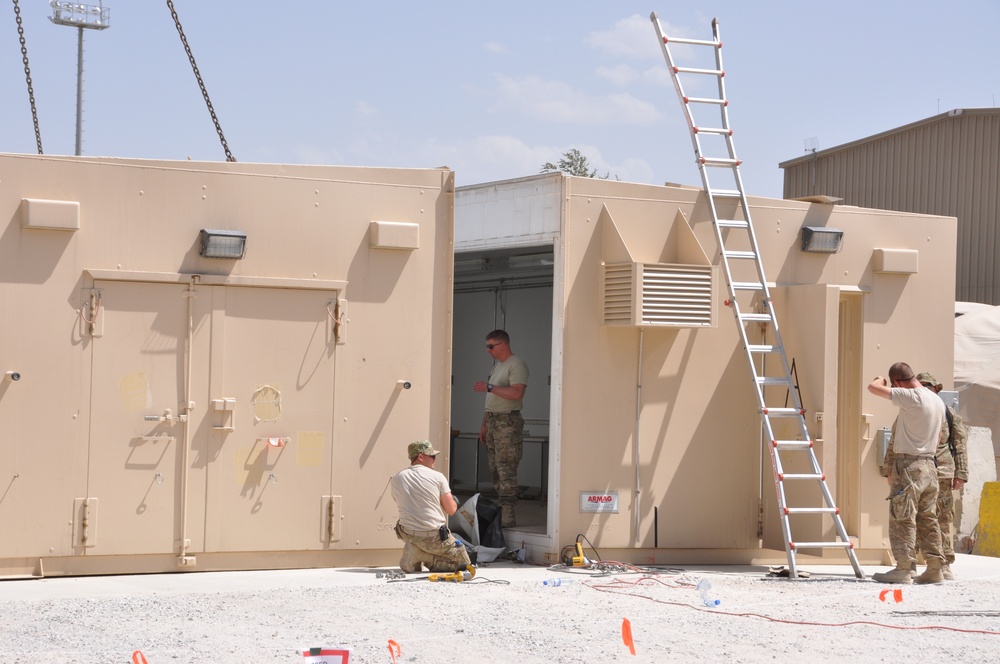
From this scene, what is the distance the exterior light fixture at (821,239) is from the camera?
36.1 feet

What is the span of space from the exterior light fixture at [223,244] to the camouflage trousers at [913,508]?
5.35m

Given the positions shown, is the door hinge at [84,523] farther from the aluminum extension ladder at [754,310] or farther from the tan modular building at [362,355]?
the aluminum extension ladder at [754,310]

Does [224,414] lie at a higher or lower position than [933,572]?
higher

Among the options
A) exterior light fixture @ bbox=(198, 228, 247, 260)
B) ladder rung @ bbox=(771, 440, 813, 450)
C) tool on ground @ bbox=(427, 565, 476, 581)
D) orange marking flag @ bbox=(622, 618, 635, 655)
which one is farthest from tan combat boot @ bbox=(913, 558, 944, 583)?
exterior light fixture @ bbox=(198, 228, 247, 260)

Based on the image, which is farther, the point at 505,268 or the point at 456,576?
the point at 505,268

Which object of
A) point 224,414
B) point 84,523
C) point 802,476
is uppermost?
point 224,414

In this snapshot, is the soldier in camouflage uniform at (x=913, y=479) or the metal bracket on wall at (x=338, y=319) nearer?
the soldier in camouflage uniform at (x=913, y=479)

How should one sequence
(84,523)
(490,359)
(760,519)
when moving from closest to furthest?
(84,523) → (760,519) → (490,359)

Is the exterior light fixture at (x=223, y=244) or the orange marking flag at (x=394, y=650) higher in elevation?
the exterior light fixture at (x=223, y=244)

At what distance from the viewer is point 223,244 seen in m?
9.42

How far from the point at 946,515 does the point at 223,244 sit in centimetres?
631

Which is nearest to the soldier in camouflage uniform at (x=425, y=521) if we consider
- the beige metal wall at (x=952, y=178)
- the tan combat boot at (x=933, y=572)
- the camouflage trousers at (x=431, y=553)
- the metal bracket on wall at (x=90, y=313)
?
the camouflage trousers at (x=431, y=553)

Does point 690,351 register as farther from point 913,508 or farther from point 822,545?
point 913,508

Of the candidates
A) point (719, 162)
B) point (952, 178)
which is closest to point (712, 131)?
point (719, 162)
